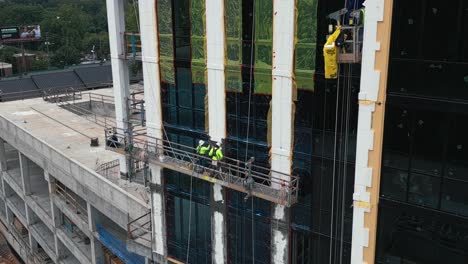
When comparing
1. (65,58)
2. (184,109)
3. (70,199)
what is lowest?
(70,199)

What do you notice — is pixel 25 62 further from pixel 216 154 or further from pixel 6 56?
pixel 216 154

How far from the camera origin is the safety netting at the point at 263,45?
812 inches

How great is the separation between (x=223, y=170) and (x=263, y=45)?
6520mm

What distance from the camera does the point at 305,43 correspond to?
1958 centimetres

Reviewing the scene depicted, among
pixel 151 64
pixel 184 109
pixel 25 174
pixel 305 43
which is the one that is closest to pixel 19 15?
pixel 25 174

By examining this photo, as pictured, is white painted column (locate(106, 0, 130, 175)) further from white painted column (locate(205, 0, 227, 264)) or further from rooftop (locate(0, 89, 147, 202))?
white painted column (locate(205, 0, 227, 264))

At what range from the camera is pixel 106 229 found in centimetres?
3809

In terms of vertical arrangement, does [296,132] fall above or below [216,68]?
below

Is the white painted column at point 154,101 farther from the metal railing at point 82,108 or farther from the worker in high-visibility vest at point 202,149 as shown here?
the metal railing at point 82,108

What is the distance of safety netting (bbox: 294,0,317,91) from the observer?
63.0 ft

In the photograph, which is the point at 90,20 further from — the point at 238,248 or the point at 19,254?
the point at 238,248

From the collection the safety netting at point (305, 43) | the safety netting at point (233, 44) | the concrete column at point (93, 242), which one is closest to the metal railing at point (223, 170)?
the safety netting at point (233, 44)

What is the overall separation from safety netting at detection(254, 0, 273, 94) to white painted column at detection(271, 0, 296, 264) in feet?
1.17

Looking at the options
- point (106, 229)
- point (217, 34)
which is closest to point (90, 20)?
point (106, 229)
